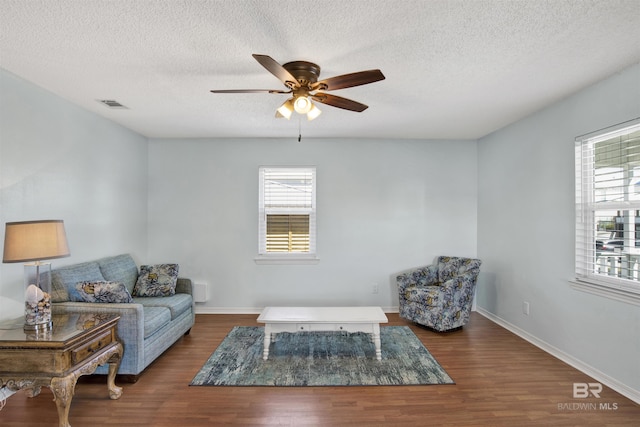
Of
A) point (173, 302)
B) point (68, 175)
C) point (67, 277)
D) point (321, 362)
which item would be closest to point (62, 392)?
point (67, 277)

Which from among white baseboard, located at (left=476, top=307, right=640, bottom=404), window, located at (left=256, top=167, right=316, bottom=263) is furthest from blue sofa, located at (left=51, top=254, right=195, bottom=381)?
white baseboard, located at (left=476, top=307, right=640, bottom=404)

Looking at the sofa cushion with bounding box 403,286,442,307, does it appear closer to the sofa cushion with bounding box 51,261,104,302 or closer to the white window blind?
the white window blind

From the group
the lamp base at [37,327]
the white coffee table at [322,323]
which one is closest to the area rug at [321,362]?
the white coffee table at [322,323]

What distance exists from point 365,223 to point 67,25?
12.2ft

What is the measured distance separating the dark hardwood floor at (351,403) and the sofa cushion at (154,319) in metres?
0.37

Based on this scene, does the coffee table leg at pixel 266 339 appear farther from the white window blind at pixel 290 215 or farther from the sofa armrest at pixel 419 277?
the sofa armrest at pixel 419 277

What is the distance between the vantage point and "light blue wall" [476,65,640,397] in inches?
101

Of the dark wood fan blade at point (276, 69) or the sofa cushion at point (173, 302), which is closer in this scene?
the dark wood fan blade at point (276, 69)

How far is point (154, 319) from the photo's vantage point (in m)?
2.98

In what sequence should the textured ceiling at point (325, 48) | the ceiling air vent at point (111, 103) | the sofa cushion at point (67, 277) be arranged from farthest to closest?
the ceiling air vent at point (111, 103)
the sofa cushion at point (67, 277)
the textured ceiling at point (325, 48)

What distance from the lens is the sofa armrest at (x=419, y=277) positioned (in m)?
4.24

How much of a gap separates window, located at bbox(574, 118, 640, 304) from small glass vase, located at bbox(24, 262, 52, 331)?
166 inches

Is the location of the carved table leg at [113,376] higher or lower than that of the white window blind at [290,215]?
lower

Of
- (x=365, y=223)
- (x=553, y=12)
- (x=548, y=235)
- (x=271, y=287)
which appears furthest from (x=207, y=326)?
(x=553, y=12)
